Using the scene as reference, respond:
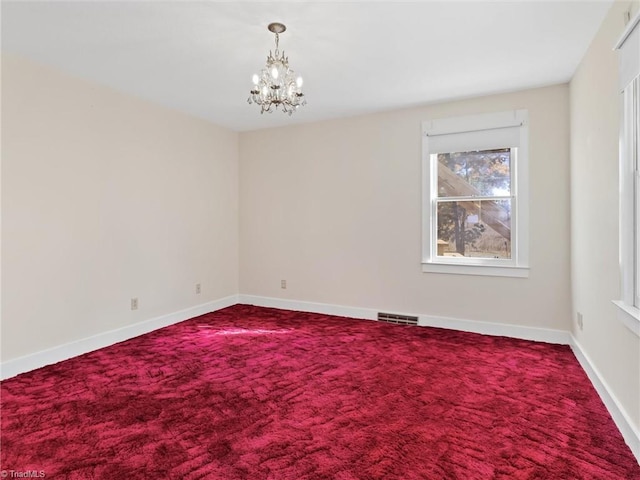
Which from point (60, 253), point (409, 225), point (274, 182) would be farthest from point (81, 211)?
point (409, 225)

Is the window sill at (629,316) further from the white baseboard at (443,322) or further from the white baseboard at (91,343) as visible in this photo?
the white baseboard at (91,343)

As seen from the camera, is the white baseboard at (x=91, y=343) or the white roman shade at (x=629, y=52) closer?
the white roman shade at (x=629, y=52)

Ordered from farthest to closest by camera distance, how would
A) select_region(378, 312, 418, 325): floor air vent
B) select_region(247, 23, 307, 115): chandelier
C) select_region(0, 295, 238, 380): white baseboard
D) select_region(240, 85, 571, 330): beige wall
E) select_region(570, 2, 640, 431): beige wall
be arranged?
select_region(378, 312, 418, 325): floor air vent < select_region(240, 85, 571, 330): beige wall < select_region(0, 295, 238, 380): white baseboard < select_region(247, 23, 307, 115): chandelier < select_region(570, 2, 640, 431): beige wall

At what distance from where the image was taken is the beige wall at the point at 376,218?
3775 mm

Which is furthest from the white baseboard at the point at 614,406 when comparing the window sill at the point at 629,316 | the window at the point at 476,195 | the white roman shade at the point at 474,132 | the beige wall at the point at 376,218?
the white roman shade at the point at 474,132

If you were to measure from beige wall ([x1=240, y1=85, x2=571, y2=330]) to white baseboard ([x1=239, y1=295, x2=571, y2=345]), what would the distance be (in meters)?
0.07

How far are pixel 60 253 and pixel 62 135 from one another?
3.45 ft

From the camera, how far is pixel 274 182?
535 centimetres

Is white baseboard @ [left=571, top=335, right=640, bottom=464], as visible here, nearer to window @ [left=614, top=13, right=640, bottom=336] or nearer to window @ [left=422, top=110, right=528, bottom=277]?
window @ [left=614, top=13, right=640, bottom=336]

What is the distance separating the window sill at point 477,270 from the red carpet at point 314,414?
2.35 feet

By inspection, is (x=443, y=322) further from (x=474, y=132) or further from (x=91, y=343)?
(x=91, y=343)

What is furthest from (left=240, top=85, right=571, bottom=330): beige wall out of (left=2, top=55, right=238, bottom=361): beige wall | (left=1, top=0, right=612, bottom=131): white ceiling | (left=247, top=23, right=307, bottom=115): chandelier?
(left=247, top=23, right=307, bottom=115): chandelier

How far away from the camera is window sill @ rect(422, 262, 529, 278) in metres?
3.91

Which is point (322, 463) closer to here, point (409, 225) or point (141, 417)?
point (141, 417)
